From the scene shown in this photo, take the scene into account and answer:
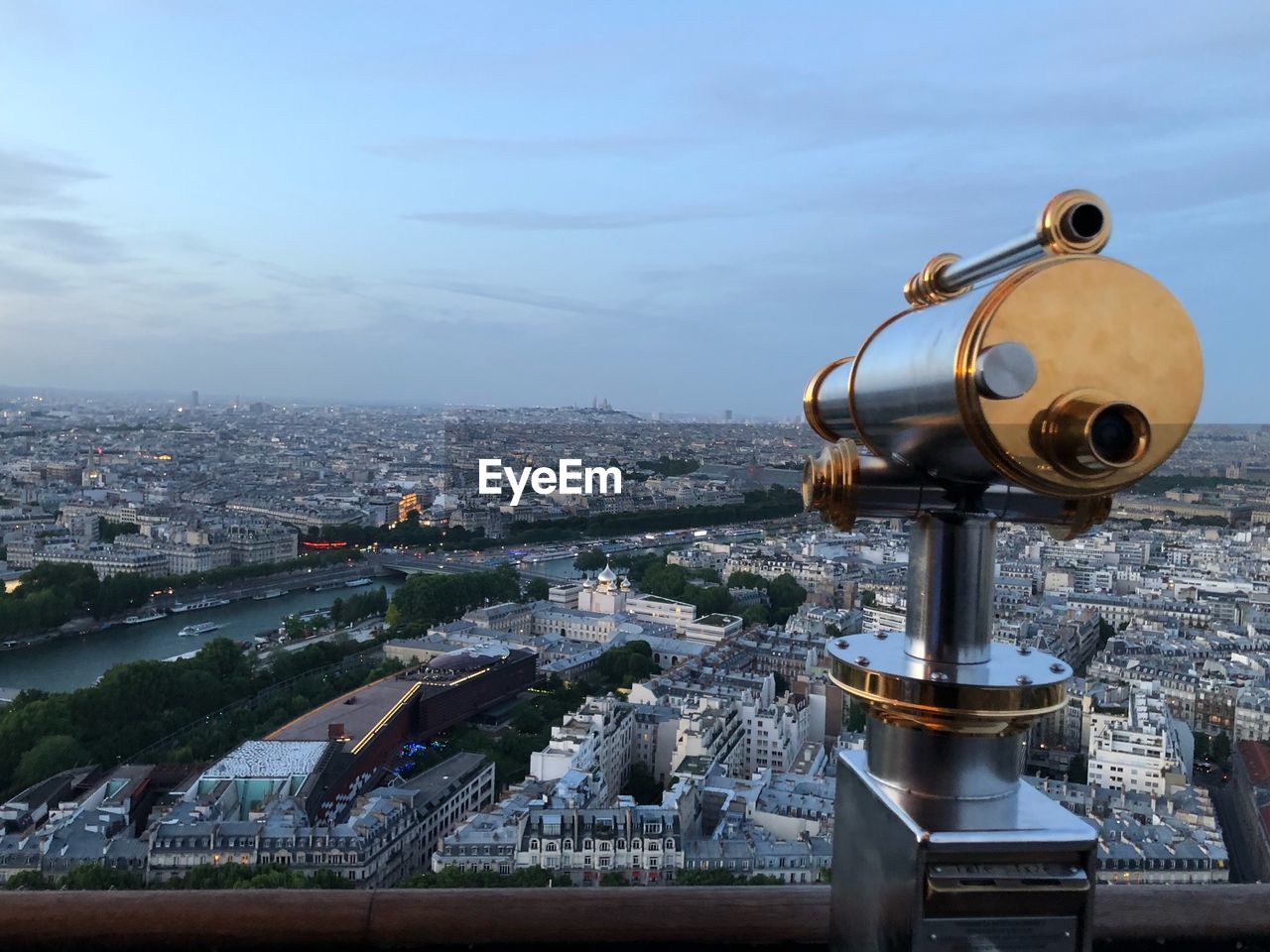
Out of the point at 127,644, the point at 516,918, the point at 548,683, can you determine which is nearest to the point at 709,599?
the point at 548,683

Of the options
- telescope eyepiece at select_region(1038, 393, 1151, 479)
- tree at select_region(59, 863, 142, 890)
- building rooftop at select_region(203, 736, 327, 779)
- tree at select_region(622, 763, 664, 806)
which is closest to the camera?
telescope eyepiece at select_region(1038, 393, 1151, 479)

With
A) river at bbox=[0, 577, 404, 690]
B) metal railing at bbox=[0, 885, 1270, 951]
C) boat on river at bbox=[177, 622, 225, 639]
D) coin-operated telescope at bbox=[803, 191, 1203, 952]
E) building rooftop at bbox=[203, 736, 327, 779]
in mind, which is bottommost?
river at bbox=[0, 577, 404, 690]

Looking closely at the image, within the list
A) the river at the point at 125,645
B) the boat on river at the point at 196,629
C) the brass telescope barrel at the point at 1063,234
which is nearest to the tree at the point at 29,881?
the river at the point at 125,645

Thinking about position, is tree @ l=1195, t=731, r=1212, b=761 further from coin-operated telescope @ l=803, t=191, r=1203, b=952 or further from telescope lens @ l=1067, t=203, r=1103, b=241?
telescope lens @ l=1067, t=203, r=1103, b=241

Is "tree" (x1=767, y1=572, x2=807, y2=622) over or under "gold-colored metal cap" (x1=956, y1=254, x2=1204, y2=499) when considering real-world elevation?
under

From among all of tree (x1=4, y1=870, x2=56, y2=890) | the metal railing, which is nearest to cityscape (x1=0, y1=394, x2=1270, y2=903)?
tree (x1=4, y1=870, x2=56, y2=890)

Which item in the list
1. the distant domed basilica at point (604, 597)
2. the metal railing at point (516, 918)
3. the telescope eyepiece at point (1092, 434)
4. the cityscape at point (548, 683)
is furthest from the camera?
the distant domed basilica at point (604, 597)

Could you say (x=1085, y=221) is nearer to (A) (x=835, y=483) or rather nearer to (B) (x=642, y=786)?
(A) (x=835, y=483)

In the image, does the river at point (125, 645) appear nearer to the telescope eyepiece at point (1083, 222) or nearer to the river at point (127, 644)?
the river at point (127, 644)
